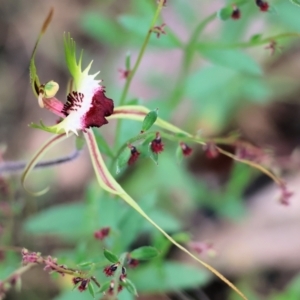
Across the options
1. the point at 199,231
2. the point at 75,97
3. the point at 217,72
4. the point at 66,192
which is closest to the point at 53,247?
the point at 66,192

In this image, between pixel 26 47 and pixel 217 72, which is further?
pixel 26 47

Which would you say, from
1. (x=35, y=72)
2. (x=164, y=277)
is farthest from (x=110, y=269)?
(x=164, y=277)

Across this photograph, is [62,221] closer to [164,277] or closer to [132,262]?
[164,277]

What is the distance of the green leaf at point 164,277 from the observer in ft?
5.84

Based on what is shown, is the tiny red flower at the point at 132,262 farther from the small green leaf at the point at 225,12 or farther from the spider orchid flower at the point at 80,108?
the small green leaf at the point at 225,12

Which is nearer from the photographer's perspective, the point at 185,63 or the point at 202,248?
the point at 202,248

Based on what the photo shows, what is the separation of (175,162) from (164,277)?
2.01 ft

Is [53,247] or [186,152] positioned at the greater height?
[186,152]

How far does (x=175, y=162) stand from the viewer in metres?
2.29

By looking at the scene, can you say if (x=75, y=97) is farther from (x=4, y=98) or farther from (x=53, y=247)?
(x=4, y=98)

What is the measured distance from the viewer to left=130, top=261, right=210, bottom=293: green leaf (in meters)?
1.78

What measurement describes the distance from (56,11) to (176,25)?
27.7 inches

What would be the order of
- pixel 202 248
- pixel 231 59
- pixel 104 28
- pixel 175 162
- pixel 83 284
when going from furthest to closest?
pixel 104 28
pixel 175 162
pixel 231 59
pixel 202 248
pixel 83 284

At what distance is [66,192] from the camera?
2.62 metres
